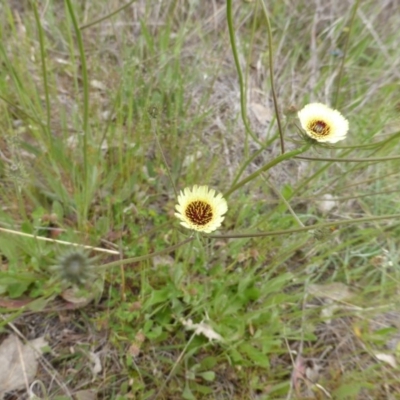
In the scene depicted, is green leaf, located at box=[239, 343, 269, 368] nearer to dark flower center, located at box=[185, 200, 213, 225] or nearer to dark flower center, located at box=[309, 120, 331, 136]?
dark flower center, located at box=[185, 200, 213, 225]

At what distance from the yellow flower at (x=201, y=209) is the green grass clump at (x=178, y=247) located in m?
0.05

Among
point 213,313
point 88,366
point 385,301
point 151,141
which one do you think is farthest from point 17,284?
Result: point 385,301

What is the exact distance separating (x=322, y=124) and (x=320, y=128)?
0.07 meters

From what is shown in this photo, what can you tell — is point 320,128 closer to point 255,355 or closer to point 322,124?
point 322,124

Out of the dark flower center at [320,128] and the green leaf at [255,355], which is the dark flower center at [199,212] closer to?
the dark flower center at [320,128]

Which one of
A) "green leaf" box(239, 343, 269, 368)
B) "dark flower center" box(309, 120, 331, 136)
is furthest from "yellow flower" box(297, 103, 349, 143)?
"green leaf" box(239, 343, 269, 368)

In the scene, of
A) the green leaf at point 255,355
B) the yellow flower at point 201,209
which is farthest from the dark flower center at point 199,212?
the green leaf at point 255,355

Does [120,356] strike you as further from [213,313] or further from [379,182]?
[379,182]

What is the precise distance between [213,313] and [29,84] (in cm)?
117

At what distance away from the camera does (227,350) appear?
51.2 inches

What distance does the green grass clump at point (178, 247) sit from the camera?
4.05ft

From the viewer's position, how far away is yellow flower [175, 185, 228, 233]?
95 centimetres

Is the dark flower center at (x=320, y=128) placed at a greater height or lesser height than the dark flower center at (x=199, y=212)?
greater

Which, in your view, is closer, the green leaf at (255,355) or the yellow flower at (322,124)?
the yellow flower at (322,124)
